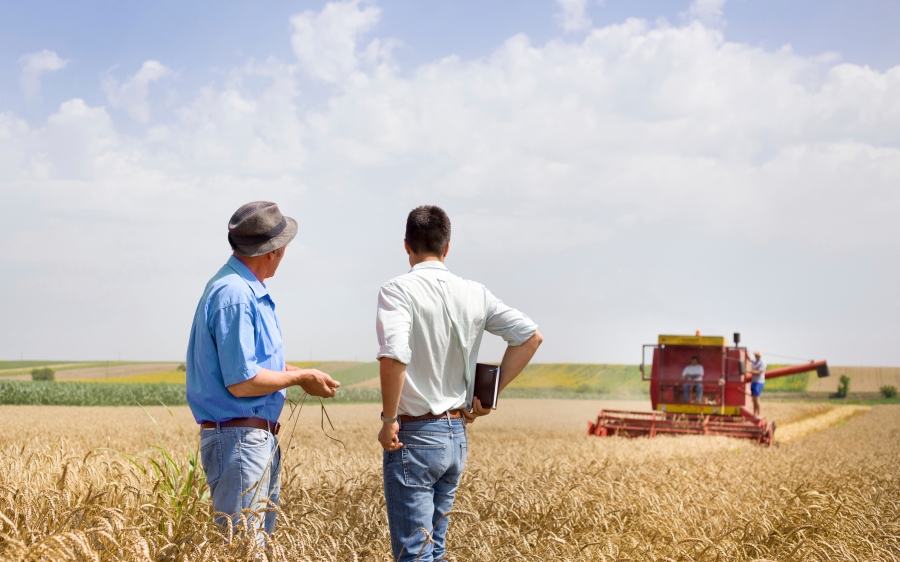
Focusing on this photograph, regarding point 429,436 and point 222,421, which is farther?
point 429,436

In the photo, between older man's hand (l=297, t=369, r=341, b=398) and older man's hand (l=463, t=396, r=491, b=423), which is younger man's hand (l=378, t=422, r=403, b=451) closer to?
older man's hand (l=297, t=369, r=341, b=398)

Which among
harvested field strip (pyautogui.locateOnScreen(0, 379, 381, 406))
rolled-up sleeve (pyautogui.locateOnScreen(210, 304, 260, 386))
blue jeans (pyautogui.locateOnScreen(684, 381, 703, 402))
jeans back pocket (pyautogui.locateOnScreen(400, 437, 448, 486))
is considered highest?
rolled-up sleeve (pyautogui.locateOnScreen(210, 304, 260, 386))

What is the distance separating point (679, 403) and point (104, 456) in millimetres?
13643

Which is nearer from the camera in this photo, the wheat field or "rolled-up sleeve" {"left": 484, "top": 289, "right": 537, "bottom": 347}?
the wheat field

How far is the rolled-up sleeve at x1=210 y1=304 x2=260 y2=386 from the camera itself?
3096 millimetres

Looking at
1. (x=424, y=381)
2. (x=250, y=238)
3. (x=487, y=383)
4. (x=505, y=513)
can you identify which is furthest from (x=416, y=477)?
(x=505, y=513)

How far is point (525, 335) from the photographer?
3908mm

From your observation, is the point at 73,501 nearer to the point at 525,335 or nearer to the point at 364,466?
the point at 525,335

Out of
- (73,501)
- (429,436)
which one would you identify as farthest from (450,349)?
(73,501)

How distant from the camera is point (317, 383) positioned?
321 centimetres

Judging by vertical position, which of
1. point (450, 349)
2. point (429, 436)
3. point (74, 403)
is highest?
point (450, 349)

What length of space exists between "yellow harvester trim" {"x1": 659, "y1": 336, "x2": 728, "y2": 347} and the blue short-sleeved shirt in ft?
48.2

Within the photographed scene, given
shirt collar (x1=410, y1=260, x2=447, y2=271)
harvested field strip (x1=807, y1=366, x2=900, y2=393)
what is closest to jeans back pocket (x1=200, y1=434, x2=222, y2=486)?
shirt collar (x1=410, y1=260, x2=447, y2=271)

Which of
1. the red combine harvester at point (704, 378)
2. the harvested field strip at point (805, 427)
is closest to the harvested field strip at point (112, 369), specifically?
the red combine harvester at point (704, 378)
